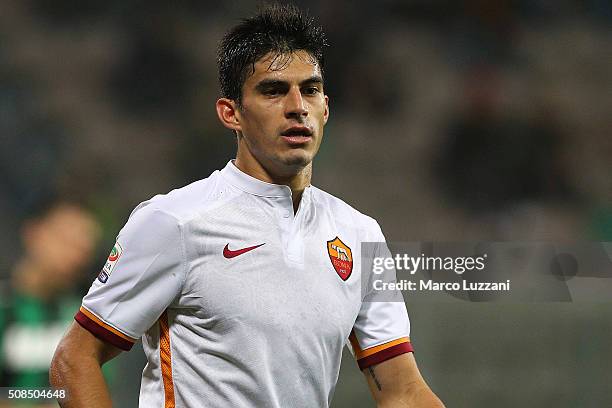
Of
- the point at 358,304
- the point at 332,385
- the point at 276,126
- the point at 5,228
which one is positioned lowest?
the point at 332,385

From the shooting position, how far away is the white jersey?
1628 mm

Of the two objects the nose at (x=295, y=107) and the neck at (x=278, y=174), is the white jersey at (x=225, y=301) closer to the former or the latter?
the neck at (x=278, y=174)

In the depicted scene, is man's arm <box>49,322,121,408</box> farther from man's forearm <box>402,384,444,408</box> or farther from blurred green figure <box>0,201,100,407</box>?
blurred green figure <box>0,201,100,407</box>

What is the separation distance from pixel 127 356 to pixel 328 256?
1.34 m

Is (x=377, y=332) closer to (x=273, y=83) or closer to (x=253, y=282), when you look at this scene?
(x=253, y=282)

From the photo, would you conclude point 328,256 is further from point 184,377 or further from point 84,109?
point 84,109

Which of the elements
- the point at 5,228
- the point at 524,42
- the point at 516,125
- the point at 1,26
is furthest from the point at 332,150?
the point at 1,26

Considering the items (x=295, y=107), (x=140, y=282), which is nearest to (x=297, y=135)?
(x=295, y=107)

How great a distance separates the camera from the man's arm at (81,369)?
1.60m

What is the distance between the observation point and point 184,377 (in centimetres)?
164

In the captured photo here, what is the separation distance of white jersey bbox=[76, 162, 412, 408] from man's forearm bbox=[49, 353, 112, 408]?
0.06m

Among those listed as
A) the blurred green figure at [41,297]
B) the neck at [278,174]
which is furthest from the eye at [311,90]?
the blurred green figure at [41,297]

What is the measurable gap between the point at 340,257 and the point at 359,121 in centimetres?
203

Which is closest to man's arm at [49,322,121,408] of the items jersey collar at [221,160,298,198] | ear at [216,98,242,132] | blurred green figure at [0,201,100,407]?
jersey collar at [221,160,298,198]
